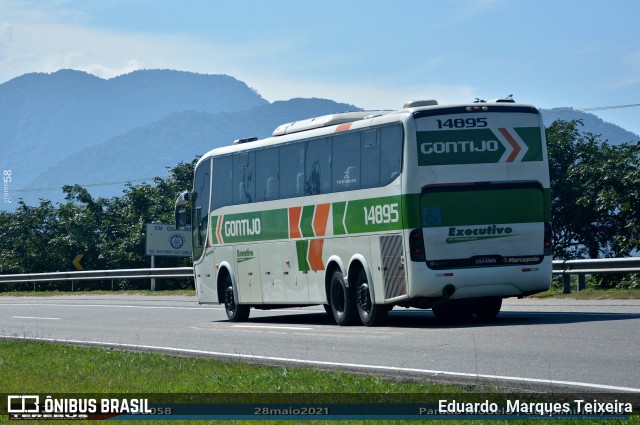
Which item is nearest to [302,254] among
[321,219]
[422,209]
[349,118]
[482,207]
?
[321,219]

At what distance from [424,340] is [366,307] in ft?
12.1

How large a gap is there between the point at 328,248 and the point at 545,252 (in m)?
3.91

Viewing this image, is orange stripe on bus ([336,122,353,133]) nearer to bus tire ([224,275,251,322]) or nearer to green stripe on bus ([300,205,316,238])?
green stripe on bus ([300,205,316,238])

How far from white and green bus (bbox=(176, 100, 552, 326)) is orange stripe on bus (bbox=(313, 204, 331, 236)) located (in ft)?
0.11

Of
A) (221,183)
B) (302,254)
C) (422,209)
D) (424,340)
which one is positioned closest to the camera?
(424,340)

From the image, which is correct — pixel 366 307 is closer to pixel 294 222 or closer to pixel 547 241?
pixel 294 222

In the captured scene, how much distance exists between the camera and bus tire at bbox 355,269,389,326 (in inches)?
796

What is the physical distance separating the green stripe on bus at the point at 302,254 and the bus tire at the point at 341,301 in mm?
1043

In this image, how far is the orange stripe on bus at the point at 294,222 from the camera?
74.1 ft

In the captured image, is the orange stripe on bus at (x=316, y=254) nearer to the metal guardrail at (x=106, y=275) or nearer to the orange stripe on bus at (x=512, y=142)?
the orange stripe on bus at (x=512, y=142)

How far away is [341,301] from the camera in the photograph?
21.3 metres

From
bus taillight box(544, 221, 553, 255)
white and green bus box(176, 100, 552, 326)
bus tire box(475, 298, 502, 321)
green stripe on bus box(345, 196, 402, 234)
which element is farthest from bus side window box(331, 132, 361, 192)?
bus taillight box(544, 221, 553, 255)

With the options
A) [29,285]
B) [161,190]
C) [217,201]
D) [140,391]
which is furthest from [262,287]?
[161,190]

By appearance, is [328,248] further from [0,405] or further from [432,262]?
[0,405]
